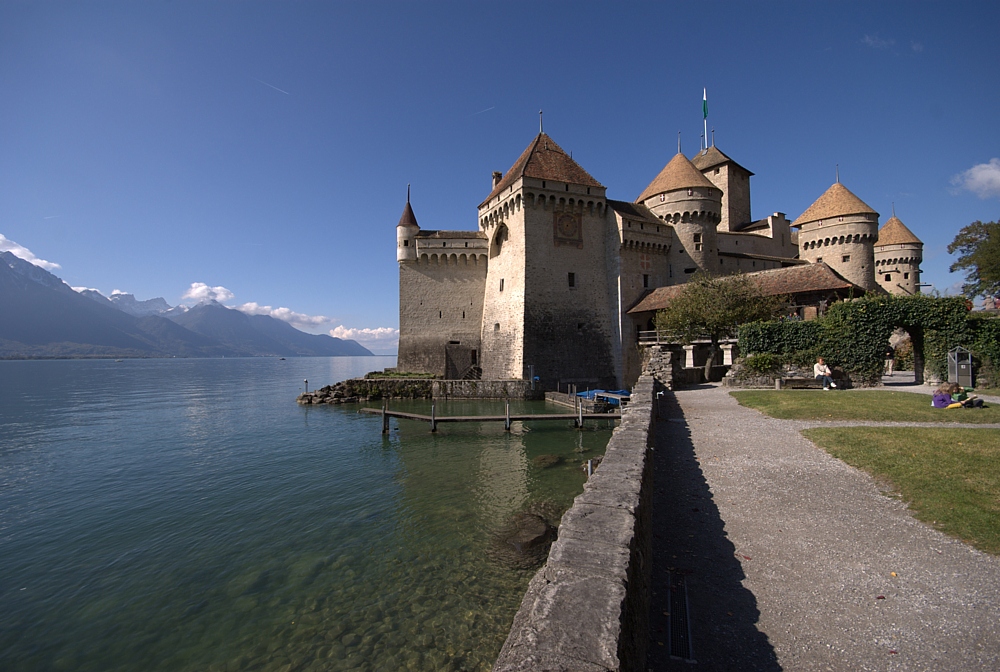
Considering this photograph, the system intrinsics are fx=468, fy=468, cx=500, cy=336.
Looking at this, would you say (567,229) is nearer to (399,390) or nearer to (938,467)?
(399,390)

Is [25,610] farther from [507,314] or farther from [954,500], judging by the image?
[507,314]

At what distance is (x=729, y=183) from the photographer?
128 feet

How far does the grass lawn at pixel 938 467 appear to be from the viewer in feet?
16.4

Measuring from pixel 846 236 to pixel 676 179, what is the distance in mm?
12956

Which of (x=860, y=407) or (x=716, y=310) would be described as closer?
(x=860, y=407)

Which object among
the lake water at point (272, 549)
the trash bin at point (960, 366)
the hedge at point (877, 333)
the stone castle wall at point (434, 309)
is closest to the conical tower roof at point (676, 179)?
the stone castle wall at point (434, 309)

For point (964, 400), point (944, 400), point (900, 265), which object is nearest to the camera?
point (964, 400)

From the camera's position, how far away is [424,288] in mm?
34781

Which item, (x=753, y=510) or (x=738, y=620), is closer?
(x=738, y=620)

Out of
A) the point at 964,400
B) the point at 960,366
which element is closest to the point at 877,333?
the point at 960,366

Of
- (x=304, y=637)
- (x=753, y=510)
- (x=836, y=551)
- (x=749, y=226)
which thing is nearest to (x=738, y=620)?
(x=836, y=551)

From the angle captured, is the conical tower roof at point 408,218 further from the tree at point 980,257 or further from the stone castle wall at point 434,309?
the tree at point 980,257

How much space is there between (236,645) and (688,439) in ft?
27.6

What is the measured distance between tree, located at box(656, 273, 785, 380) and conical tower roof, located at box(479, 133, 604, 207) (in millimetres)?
10882
